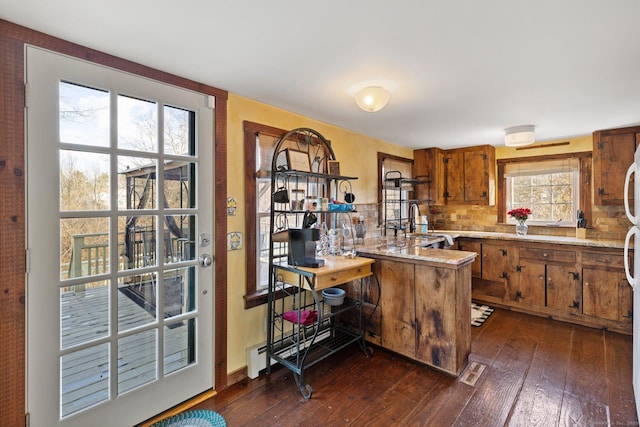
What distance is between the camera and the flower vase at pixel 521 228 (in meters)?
3.97

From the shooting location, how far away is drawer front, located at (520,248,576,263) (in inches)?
133

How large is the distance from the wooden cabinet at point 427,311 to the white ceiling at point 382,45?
139 centimetres

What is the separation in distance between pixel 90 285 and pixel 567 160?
16.3ft

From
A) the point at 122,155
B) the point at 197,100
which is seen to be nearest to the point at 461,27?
the point at 197,100

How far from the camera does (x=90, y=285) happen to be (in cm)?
167

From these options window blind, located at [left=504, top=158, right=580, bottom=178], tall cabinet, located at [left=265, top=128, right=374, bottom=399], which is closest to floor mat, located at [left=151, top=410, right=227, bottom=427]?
tall cabinet, located at [left=265, top=128, right=374, bottom=399]

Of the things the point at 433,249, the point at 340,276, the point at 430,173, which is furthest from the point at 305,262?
the point at 430,173

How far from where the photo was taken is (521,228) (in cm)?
400

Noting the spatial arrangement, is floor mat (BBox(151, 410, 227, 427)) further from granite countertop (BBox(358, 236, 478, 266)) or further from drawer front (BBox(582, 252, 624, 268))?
drawer front (BBox(582, 252, 624, 268))

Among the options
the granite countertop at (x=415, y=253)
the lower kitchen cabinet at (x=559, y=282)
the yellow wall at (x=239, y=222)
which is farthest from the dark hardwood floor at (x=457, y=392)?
the granite countertop at (x=415, y=253)

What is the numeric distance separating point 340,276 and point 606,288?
2.95 meters

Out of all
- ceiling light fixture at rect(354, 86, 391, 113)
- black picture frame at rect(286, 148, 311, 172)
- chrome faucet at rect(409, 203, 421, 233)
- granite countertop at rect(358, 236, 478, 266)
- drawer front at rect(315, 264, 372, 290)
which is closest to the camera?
ceiling light fixture at rect(354, 86, 391, 113)

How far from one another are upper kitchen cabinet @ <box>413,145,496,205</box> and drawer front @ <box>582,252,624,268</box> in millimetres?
1187

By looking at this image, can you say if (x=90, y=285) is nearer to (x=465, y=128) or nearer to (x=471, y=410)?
(x=471, y=410)
